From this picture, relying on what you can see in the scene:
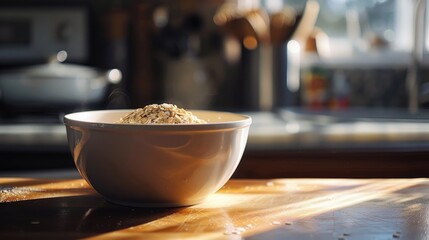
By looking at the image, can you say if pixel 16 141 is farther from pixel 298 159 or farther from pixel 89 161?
pixel 89 161

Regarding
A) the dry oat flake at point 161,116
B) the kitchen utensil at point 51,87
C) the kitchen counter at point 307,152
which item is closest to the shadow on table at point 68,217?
the dry oat flake at point 161,116

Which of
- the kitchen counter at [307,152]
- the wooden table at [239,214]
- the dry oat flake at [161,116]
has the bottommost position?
the kitchen counter at [307,152]

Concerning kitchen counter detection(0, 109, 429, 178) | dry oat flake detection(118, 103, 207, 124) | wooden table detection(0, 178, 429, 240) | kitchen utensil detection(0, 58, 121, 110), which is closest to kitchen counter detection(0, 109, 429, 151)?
kitchen counter detection(0, 109, 429, 178)

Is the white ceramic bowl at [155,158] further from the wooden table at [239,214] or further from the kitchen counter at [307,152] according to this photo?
the kitchen counter at [307,152]

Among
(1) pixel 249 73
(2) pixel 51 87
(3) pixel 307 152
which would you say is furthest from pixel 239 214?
(1) pixel 249 73

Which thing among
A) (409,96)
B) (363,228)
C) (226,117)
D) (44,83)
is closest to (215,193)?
(226,117)

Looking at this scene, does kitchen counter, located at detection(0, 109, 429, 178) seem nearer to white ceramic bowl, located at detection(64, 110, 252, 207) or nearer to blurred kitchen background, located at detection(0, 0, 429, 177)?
blurred kitchen background, located at detection(0, 0, 429, 177)

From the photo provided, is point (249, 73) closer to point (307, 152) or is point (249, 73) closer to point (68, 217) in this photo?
point (307, 152)
